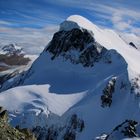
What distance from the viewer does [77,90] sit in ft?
369

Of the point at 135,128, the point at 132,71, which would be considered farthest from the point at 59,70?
the point at 135,128

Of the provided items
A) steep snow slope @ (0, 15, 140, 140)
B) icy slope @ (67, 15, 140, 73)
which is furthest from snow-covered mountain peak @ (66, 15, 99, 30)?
steep snow slope @ (0, 15, 140, 140)

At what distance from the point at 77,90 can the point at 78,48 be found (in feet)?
67.0

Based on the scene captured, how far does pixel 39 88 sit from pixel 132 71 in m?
24.5

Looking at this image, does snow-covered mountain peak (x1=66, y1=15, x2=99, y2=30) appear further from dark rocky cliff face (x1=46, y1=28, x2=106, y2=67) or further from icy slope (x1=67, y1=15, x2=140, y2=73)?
dark rocky cliff face (x1=46, y1=28, x2=106, y2=67)

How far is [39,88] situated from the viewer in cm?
11475

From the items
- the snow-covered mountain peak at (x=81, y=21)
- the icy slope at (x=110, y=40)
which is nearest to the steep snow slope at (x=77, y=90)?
the icy slope at (x=110, y=40)

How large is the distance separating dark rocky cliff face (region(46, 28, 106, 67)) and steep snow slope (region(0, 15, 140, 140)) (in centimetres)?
3

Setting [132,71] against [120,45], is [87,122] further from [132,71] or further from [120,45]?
[120,45]

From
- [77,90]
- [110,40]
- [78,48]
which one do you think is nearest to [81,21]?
[110,40]

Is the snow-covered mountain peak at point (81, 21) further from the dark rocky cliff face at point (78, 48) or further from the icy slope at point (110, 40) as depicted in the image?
the dark rocky cliff face at point (78, 48)

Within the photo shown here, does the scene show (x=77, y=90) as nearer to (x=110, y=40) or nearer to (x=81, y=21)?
(x=110, y=40)

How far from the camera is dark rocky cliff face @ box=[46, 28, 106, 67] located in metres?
124

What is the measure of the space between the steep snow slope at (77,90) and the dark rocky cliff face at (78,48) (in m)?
0.03
